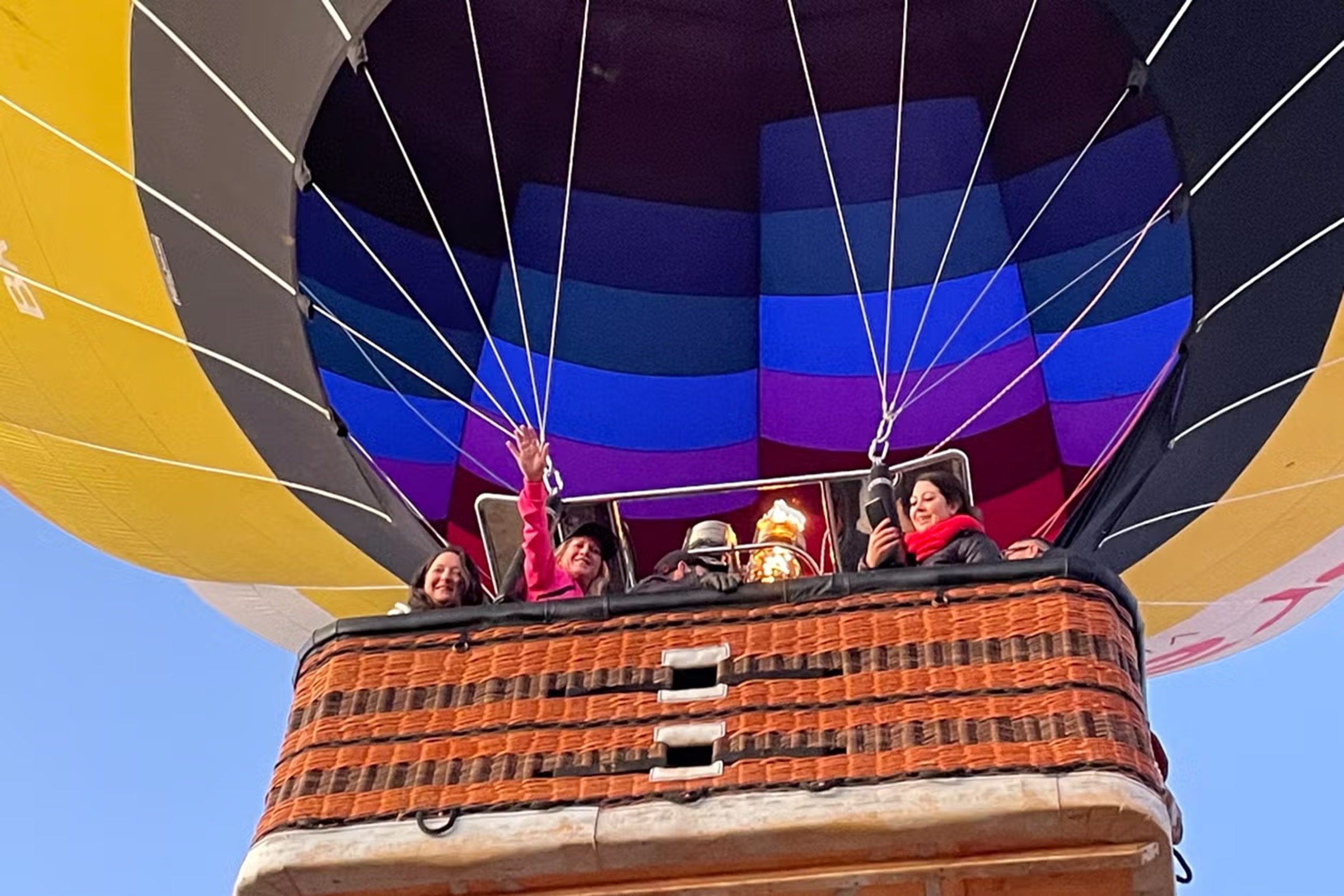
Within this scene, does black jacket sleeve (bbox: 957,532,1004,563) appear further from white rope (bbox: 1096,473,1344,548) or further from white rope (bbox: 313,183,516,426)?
white rope (bbox: 313,183,516,426)

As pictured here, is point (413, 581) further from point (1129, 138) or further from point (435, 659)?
point (1129, 138)

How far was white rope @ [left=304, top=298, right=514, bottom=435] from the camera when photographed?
4.73m

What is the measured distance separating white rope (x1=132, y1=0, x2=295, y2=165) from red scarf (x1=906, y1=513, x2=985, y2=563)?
1.50 metres

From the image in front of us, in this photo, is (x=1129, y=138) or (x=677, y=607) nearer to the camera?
(x=677, y=607)

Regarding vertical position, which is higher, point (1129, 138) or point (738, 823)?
point (1129, 138)

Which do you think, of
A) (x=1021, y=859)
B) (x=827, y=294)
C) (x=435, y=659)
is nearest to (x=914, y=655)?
(x=1021, y=859)

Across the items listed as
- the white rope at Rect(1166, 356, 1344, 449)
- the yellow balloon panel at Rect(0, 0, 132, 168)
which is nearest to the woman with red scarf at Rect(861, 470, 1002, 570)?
the white rope at Rect(1166, 356, 1344, 449)

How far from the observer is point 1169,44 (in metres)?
4.24

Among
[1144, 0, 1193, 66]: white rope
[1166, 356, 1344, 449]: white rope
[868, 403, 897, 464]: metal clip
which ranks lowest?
[868, 403, 897, 464]: metal clip

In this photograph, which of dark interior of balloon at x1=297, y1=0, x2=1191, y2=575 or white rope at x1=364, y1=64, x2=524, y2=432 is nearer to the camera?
white rope at x1=364, y1=64, x2=524, y2=432

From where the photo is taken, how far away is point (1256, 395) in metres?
4.54

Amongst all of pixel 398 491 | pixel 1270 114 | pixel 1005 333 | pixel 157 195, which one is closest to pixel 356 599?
pixel 398 491

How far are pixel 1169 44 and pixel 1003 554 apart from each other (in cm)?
110

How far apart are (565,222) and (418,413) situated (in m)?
0.57
